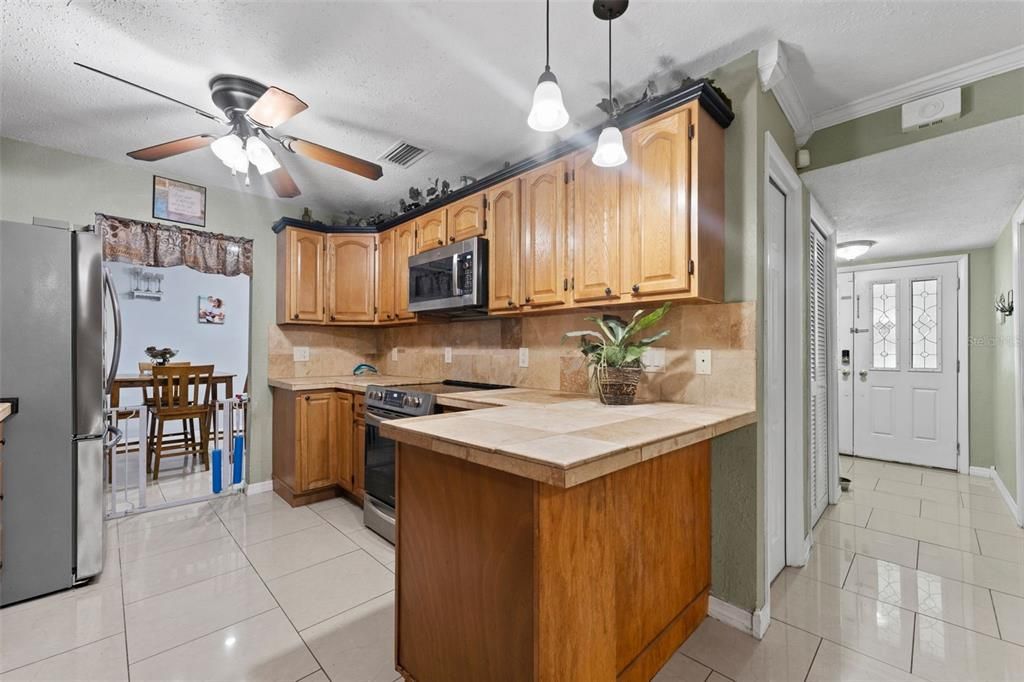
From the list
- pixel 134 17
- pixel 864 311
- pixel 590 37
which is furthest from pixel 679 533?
Answer: pixel 864 311

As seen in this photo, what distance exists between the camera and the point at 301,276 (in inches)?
144

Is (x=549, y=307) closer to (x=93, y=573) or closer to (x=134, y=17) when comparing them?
(x=134, y=17)

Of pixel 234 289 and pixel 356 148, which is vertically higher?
pixel 356 148

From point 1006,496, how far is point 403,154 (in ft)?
16.8

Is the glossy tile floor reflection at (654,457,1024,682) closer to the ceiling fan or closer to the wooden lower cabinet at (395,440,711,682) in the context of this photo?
the wooden lower cabinet at (395,440,711,682)

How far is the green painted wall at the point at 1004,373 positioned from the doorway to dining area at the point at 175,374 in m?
5.73

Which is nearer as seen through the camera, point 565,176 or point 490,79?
point 490,79

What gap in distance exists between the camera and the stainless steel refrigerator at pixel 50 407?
→ 2.00 metres

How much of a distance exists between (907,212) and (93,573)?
5332 mm

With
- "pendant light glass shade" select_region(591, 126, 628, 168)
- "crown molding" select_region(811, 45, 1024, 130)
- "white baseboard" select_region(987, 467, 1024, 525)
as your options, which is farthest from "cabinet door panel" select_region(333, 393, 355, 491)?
"white baseboard" select_region(987, 467, 1024, 525)

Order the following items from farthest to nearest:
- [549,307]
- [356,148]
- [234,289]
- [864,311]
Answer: [234,289]
[864,311]
[356,148]
[549,307]

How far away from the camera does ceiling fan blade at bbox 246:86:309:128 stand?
6.00 ft

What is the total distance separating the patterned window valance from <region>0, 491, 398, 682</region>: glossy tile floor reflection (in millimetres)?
1827

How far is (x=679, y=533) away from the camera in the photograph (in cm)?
178
